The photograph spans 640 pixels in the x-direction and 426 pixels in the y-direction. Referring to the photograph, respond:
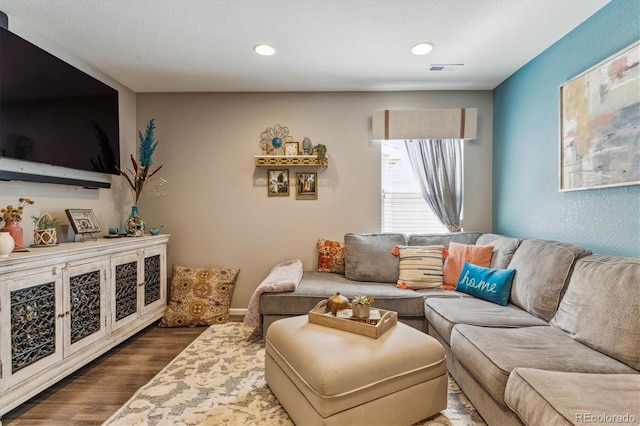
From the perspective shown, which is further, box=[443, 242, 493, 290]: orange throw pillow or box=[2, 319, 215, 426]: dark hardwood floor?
box=[443, 242, 493, 290]: orange throw pillow

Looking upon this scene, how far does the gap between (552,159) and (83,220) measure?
3.87m

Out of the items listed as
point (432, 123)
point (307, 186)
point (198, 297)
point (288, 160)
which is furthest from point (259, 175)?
point (432, 123)

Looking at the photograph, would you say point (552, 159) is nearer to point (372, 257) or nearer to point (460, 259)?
point (460, 259)

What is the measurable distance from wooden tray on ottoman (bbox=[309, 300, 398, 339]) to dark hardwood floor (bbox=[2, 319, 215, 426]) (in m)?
1.32

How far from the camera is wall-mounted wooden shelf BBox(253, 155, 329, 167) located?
3.45m

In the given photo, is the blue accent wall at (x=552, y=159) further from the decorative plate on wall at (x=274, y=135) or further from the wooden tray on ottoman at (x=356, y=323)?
the decorative plate on wall at (x=274, y=135)

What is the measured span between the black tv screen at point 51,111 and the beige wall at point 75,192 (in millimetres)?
156

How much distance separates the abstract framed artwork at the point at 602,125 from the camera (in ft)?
6.15

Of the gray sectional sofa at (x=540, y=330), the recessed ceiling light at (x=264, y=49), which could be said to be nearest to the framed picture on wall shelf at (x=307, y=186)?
the gray sectional sofa at (x=540, y=330)

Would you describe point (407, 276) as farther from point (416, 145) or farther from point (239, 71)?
point (239, 71)

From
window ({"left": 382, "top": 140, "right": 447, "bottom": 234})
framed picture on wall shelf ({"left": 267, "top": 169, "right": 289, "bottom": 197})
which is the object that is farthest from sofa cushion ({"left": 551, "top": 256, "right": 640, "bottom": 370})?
framed picture on wall shelf ({"left": 267, "top": 169, "right": 289, "bottom": 197})

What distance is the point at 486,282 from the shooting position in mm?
2562

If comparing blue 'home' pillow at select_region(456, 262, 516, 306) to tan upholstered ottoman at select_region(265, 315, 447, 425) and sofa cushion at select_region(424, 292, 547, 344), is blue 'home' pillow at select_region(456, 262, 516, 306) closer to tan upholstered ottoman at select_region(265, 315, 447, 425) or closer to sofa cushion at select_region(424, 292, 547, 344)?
sofa cushion at select_region(424, 292, 547, 344)

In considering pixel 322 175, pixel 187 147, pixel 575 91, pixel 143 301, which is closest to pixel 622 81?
pixel 575 91
